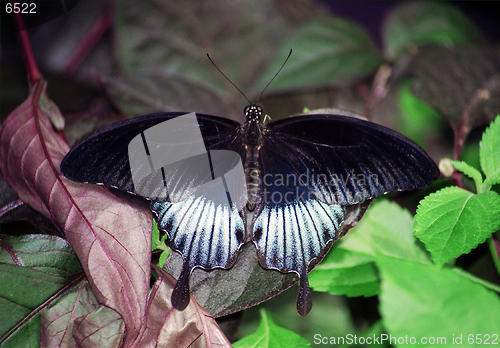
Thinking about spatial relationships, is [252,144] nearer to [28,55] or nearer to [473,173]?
[473,173]

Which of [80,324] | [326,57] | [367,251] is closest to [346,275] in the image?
[367,251]

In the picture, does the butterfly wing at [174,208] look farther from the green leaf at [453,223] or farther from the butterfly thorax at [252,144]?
the green leaf at [453,223]

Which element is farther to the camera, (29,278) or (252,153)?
(252,153)

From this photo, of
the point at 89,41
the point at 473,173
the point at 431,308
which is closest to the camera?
the point at 431,308

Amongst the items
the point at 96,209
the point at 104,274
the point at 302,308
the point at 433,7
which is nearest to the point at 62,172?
the point at 96,209

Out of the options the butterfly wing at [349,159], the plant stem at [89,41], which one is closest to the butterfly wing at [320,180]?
the butterfly wing at [349,159]

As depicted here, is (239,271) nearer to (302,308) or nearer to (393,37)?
(302,308)

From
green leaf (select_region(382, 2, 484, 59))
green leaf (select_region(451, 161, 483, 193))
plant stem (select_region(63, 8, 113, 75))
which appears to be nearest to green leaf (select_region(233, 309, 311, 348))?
green leaf (select_region(451, 161, 483, 193))
